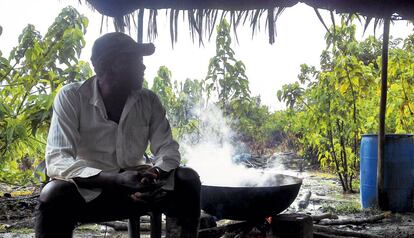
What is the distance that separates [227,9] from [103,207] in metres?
1.85

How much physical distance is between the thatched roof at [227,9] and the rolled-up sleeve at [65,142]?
0.98 meters

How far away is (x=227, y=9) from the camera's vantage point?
3162mm

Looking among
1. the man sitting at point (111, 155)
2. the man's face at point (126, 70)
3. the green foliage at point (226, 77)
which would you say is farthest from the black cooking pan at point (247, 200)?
the green foliage at point (226, 77)

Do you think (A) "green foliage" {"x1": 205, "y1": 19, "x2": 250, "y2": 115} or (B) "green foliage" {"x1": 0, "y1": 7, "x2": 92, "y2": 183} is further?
(A) "green foliage" {"x1": 205, "y1": 19, "x2": 250, "y2": 115}

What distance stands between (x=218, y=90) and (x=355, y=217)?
3724 mm

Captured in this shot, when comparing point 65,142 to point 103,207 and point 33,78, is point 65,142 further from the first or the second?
point 33,78

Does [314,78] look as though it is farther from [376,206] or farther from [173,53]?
[173,53]

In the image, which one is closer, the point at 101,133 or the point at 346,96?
the point at 101,133

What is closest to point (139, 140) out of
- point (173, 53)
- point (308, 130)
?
point (173, 53)

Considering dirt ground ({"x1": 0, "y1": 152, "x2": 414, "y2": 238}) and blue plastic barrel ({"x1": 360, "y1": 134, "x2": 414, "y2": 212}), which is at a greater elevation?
blue plastic barrel ({"x1": 360, "y1": 134, "x2": 414, "y2": 212})

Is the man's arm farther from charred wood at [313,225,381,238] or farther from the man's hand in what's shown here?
charred wood at [313,225,381,238]

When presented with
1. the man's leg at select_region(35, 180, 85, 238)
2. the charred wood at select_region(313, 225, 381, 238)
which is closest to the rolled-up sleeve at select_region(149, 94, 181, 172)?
the man's leg at select_region(35, 180, 85, 238)

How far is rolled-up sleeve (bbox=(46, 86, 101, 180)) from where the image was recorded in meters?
1.98

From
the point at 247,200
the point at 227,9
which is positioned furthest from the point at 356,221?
the point at 227,9
